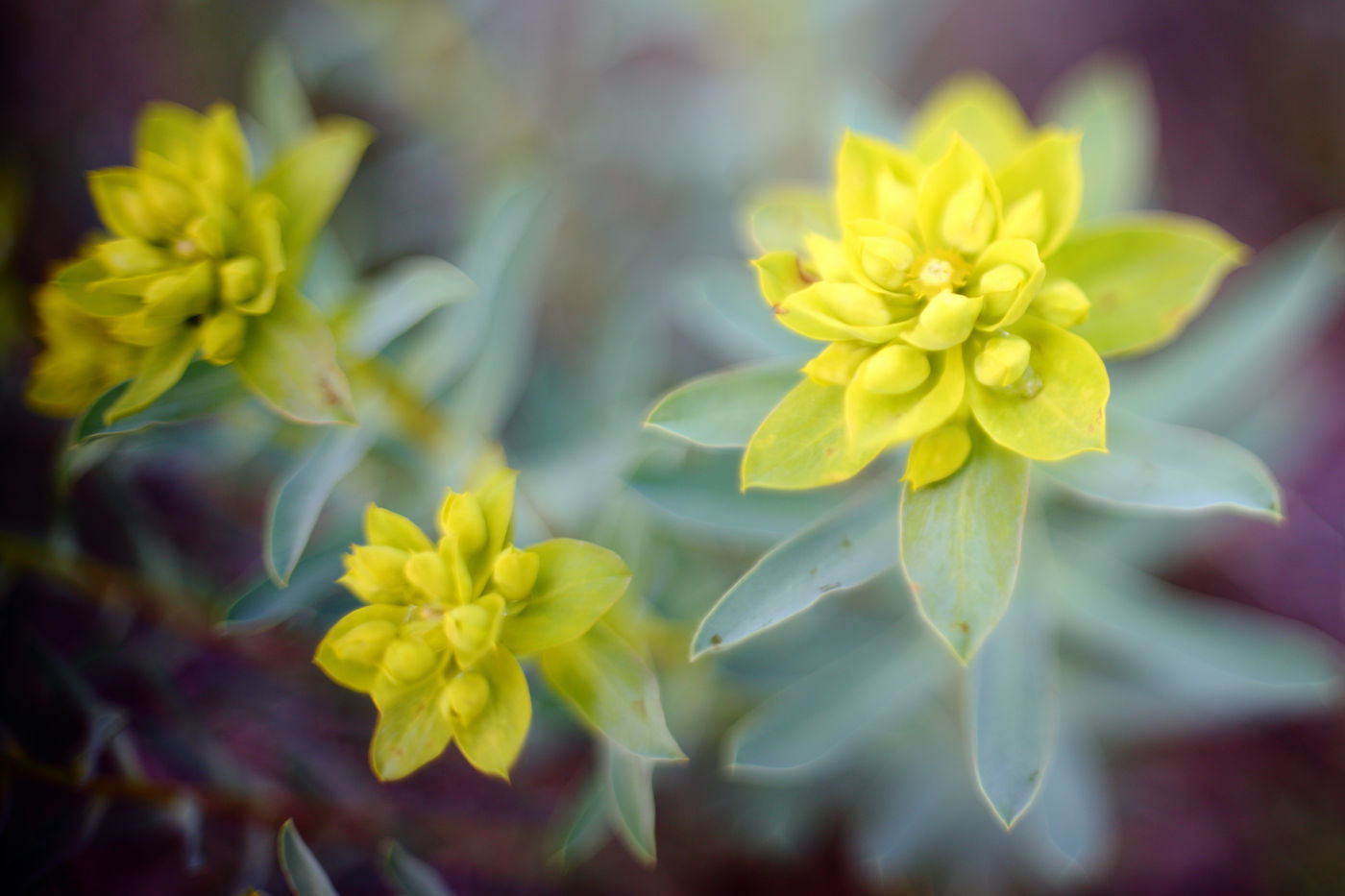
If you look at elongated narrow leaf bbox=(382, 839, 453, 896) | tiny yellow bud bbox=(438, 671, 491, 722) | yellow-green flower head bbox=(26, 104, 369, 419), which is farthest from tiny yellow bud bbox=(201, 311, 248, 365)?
elongated narrow leaf bbox=(382, 839, 453, 896)

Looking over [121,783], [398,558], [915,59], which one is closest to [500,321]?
[398,558]

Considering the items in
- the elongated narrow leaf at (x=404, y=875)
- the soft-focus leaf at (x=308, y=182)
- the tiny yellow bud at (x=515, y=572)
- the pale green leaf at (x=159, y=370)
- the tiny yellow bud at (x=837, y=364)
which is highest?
the soft-focus leaf at (x=308, y=182)

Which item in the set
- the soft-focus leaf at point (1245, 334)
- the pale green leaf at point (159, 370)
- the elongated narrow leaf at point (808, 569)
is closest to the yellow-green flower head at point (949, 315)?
the elongated narrow leaf at point (808, 569)

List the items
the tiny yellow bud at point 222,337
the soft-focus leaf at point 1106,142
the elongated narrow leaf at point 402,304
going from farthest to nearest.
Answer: the soft-focus leaf at point 1106,142, the elongated narrow leaf at point 402,304, the tiny yellow bud at point 222,337

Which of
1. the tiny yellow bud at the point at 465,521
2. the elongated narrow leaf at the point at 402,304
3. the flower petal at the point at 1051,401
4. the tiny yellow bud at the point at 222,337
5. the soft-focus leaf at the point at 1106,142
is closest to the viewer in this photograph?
the flower petal at the point at 1051,401

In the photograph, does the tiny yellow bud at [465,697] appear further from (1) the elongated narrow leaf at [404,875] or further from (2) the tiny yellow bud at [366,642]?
(1) the elongated narrow leaf at [404,875]

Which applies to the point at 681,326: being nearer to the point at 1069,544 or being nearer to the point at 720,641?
the point at 1069,544
